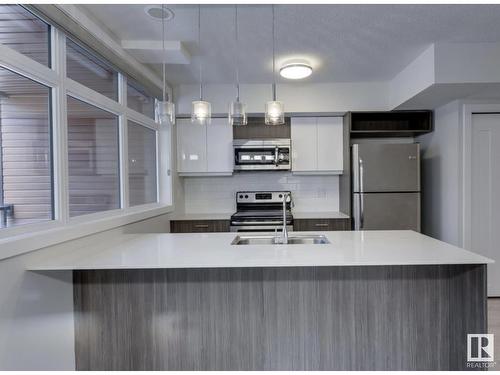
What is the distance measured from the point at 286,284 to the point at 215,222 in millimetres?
1872

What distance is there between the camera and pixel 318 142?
375 cm

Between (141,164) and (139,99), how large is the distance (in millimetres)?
651

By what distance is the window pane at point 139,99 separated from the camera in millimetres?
2760

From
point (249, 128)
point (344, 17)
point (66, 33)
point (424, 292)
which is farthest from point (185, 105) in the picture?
point (424, 292)

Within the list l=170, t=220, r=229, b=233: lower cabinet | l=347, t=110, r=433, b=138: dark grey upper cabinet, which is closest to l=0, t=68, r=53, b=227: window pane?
l=170, t=220, r=229, b=233: lower cabinet

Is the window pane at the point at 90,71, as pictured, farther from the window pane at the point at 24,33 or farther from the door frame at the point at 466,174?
the door frame at the point at 466,174

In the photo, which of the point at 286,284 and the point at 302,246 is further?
the point at 302,246

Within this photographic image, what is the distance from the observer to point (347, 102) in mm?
3514

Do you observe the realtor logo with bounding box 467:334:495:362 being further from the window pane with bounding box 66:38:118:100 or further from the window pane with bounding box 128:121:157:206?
the window pane with bounding box 66:38:118:100

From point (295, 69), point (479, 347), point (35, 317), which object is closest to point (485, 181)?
point (479, 347)

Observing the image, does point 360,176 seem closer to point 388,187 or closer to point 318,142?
point 388,187

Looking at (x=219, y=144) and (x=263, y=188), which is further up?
(x=219, y=144)

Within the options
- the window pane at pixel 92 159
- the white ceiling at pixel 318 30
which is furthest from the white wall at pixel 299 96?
the window pane at pixel 92 159

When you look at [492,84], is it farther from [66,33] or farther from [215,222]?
[66,33]
